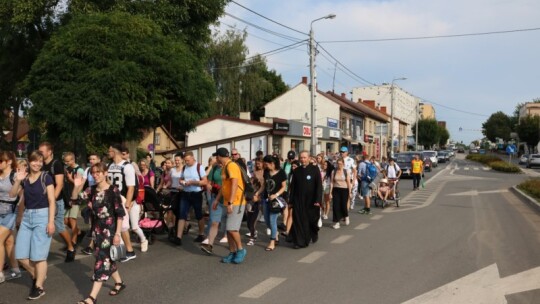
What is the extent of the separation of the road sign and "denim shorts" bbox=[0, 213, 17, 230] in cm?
488

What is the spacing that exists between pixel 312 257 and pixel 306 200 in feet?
4.21

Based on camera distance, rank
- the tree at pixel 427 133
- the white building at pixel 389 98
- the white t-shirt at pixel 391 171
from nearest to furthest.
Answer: the white t-shirt at pixel 391 171
the white building at pixel 389 98
the tree at pixel 427 133

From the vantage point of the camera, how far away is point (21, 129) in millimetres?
66188

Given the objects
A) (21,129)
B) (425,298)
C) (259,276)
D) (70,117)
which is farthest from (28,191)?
(21,129)

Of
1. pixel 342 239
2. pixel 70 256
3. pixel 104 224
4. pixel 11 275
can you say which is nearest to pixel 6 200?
pixel 11 275

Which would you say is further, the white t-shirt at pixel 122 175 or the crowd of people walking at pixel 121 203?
the white t-shirt at pixel 122 175

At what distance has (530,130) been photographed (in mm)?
82812

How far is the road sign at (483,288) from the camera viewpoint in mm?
5715

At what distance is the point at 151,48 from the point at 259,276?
28.8 ft

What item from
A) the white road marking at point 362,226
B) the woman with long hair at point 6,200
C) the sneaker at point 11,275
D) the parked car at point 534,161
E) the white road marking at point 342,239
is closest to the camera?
the woman with long hair at point 6,200

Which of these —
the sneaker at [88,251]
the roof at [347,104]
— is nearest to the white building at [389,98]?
the roof at [347,104]

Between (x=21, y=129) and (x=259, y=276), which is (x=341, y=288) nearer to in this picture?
(x=259, y=276)

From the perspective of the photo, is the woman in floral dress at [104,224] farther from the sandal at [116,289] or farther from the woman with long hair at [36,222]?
the woman with long hair at [36,222]

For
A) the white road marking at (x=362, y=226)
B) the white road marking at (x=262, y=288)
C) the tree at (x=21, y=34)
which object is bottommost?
the white road marking at (x=362, y=226)
